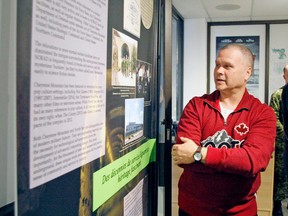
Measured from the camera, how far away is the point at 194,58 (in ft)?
17.4

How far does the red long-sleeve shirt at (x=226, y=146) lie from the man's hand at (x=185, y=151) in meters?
0.04

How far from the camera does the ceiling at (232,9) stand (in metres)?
4.36

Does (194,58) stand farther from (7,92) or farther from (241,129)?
(7,92)

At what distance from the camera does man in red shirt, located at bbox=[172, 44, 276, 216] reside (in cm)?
130

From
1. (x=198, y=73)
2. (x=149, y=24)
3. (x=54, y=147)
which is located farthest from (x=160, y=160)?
(x=198, y=73)

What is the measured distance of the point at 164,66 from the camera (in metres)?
1.62

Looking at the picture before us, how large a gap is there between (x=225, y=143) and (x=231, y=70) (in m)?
0.32

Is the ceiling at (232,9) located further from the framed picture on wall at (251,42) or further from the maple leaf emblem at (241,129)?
the maple leaf emblem at (241,129)

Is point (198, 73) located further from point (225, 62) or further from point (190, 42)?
point (225, 62)

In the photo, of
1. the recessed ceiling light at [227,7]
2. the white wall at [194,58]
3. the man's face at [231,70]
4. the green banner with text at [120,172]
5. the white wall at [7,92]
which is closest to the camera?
the white wall at [7,92]

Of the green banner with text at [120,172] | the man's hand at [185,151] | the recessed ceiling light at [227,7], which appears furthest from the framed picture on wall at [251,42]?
the man's hand at [185,151]

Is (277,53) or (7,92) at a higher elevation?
(277,53)

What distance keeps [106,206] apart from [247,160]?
0.57 metres

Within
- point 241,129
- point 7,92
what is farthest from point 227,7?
point 7,92
